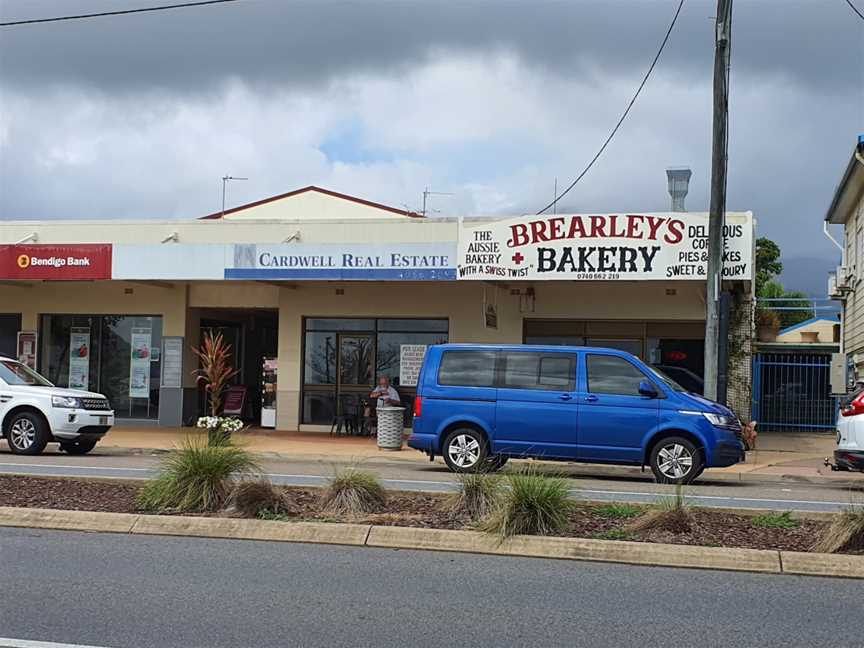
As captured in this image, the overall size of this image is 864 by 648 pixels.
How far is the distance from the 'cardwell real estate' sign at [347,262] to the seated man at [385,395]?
2368mm

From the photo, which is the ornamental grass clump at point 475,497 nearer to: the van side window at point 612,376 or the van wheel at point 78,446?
the van side window at point 612,376

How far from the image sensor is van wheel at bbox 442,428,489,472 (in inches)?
599

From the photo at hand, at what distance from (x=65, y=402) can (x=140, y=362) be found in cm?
718

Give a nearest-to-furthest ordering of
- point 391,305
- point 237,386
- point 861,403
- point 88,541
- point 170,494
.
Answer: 1. point 88,541
2. point 170,494
3. point 861,403
4. point 391,305
5. point 237,386

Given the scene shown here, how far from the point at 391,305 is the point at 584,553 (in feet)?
49.7

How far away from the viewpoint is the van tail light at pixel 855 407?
544 inches

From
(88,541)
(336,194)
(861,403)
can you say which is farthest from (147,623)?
(336,194)

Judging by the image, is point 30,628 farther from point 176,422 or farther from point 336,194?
point 336,194

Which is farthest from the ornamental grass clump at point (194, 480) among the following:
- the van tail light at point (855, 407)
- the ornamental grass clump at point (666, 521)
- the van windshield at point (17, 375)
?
the van windshield at point (17, 375)

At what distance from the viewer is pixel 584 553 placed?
7.93 metres

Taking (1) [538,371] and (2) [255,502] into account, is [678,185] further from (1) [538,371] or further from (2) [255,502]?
(2) [255,502]

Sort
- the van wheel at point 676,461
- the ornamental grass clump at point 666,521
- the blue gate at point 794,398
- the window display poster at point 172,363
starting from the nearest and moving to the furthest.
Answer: the ornamental grass clump at point 666,521
the van wheel at point 676,461
the window display poster at point 172,363
the blue gate at point 794,398

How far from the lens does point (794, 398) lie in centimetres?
2645

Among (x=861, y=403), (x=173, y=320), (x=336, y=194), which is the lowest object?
(x=861, y=403)
